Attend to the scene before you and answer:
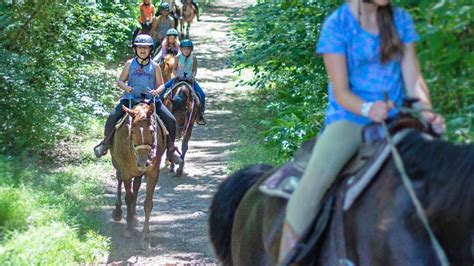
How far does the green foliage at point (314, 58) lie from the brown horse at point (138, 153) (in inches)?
72.7

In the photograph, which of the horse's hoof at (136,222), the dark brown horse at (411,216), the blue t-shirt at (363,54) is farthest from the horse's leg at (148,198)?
the blue t-shirt at (363,54)

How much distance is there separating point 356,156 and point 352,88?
372 mm

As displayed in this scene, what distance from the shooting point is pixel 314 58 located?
37.6 feet

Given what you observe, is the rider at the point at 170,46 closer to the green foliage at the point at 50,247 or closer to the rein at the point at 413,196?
the green foliage at the point at 50,247

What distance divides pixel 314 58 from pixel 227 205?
17.4 feet

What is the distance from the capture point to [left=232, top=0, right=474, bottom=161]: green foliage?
208 inches

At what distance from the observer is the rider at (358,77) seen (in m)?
4.71

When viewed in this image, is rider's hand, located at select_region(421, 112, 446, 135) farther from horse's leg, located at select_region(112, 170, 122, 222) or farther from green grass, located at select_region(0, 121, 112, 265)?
horse's leg, located at select_region(112, 170, 122, 222)

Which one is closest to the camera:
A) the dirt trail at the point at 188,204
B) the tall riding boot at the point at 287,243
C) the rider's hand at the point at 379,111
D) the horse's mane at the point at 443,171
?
the horse's mane at the point at 443,171

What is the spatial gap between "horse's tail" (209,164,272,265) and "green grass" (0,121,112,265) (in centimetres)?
243

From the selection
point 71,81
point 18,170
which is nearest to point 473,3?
point 18,170

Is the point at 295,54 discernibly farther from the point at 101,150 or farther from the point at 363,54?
the point at 363,54

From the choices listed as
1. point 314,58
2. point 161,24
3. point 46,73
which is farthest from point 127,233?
point 161,24

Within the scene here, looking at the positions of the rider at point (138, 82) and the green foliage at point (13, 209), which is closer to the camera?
the green foliage at point (13, 209)
